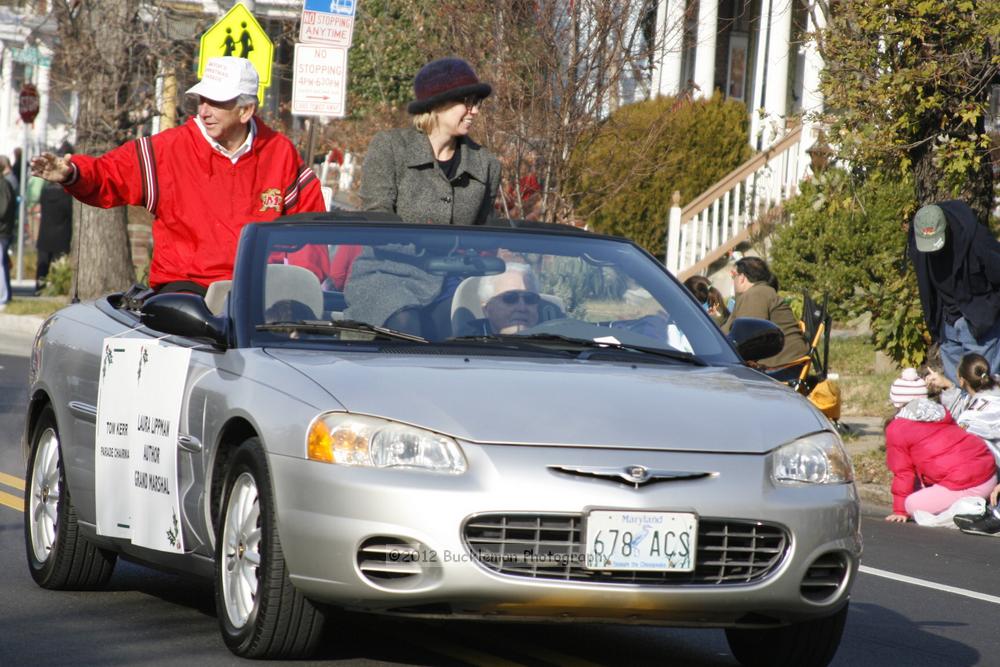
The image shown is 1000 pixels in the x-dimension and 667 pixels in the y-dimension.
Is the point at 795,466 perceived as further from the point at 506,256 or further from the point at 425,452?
the point at 506,256

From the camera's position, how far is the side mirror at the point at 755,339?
6.34m

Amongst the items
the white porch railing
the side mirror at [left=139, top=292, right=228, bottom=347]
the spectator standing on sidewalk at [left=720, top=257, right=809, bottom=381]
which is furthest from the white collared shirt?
the white porch railing

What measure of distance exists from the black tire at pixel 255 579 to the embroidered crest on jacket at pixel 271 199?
238 centimetres

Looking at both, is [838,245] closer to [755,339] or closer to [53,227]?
[755,339]

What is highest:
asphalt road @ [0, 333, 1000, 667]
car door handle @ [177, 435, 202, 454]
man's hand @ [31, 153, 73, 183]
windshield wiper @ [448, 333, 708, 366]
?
man's hand @ [31, 153, 73, 183]

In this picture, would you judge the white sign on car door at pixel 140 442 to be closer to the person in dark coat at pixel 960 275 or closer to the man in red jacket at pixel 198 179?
the man in red jacket at pixel 198 179

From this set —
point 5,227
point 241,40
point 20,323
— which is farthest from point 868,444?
point 5,227

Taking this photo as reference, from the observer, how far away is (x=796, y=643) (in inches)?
227

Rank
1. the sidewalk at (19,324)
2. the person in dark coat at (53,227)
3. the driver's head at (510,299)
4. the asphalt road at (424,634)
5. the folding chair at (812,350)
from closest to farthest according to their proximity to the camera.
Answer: the asphalt road at (424,634)
the driver's head at (510,299)
the folding chair at (812,350)
the sidewalk at (19,324)
the person in dark coat at (53,227)

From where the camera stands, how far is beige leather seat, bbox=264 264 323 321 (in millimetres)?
6062

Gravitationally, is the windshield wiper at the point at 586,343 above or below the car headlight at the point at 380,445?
above

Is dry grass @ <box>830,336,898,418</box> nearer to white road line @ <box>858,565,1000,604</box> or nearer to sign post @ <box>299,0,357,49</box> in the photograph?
sign post @ <box>299,0,357,49</box>

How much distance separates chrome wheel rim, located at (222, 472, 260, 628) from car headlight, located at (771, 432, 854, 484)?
1503 mm

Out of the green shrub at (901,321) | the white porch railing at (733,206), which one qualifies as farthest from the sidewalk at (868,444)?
the white porch railing at (733,206)
